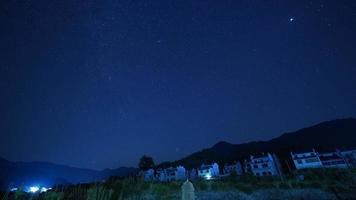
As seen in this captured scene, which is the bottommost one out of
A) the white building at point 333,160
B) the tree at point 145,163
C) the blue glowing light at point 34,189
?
the white building at point 333,160

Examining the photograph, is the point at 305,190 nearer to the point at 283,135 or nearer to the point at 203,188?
the point at 203,188

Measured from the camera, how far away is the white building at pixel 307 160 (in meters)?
46.6

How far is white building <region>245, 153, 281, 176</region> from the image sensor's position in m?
50.1

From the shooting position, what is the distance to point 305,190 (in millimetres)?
29391

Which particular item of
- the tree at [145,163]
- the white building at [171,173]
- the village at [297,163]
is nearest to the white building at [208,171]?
the village at [297,163]

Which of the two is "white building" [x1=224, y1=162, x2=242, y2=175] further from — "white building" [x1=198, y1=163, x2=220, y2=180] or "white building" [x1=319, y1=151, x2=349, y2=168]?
"white building" [x1=319, y1=151, x2=349, y2=168]

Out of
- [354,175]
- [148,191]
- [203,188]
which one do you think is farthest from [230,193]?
[354,175]

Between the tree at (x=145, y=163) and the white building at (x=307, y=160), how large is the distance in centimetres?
4997

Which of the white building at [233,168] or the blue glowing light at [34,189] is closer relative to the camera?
the blue glowing light at [34,189]

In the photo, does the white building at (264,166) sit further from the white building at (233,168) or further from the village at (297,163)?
the white building at (233,168)

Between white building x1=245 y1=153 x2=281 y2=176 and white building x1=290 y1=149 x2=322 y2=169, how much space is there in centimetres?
450

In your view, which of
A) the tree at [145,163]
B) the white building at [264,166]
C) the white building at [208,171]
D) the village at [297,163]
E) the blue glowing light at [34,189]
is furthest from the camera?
the tree at [145,163]

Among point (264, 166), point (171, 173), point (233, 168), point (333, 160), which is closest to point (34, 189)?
point (171, 173)

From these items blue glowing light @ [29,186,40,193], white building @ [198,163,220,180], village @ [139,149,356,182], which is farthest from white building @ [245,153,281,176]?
blue glowing light @ [29,186,40,193]
